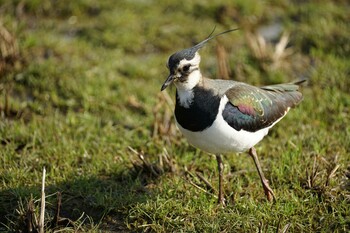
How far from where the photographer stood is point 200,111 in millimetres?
3738

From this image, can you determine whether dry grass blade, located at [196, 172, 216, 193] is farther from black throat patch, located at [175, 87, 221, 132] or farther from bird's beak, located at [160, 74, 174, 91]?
bird's beak, located at [160, 74, 174, 91]

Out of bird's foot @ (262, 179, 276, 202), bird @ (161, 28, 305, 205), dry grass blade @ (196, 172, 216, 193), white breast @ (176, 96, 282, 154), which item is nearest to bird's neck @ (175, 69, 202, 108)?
bird @ (161, 28, 305, 205)

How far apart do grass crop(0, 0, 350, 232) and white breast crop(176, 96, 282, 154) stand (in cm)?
46

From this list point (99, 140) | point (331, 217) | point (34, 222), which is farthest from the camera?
point (99, 140)

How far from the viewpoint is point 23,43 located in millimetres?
6055

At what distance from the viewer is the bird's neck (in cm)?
381

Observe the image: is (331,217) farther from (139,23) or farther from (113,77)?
(139,23)

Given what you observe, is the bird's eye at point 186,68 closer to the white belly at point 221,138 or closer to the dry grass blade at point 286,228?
the white belly at point 221,138

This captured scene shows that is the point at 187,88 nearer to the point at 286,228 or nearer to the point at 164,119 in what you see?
the point at 286,228

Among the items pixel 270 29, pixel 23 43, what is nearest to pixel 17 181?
pixel 23 43

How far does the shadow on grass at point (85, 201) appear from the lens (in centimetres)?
382

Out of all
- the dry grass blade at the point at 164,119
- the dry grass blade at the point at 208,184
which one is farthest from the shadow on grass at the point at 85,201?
the dry grass blade at the point at 164,119

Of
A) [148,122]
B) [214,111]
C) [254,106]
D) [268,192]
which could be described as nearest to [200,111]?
[214,111]

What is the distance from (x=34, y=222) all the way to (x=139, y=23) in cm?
365
